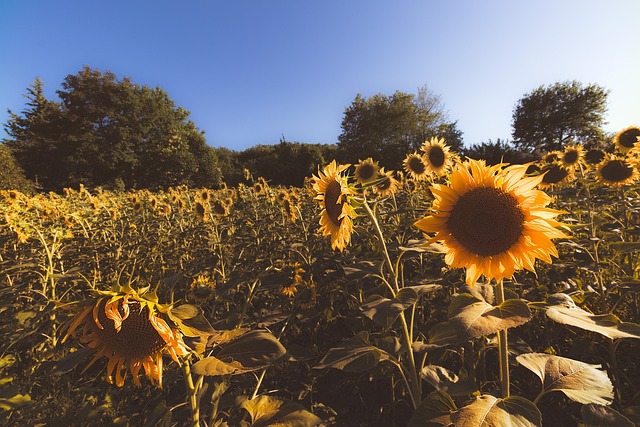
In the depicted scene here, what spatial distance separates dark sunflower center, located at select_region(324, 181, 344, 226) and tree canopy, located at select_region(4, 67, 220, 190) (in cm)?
2239

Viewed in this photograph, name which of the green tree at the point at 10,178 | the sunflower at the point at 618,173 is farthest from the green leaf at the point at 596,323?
the green tree at the point at 10,178

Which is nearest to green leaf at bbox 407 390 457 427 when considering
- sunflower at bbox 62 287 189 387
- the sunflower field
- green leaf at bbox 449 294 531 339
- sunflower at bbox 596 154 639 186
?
the sunflower field

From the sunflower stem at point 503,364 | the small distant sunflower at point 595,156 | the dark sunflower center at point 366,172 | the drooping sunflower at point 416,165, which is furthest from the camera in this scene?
the drooping sunflower at point 416,165

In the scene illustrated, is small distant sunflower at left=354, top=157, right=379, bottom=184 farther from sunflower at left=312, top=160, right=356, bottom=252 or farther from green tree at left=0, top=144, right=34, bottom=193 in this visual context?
green tree at left=0, top=144, right=34, bottom=193

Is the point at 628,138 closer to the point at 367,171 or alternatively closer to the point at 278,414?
the point at 367,171

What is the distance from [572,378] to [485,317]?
390mm

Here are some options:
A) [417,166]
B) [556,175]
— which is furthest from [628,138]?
[417,166]

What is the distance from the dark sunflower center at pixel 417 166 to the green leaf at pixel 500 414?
4451 millimetres

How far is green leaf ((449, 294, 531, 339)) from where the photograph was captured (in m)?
0.79

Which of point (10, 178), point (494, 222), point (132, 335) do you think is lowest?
point (132, 335)

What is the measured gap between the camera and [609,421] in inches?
33.8

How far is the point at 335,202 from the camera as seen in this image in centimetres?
164

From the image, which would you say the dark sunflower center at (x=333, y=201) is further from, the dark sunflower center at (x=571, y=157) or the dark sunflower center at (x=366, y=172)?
the dark sunflower center at (x=571, y=157)

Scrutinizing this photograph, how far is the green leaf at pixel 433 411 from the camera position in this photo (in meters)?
0.93
